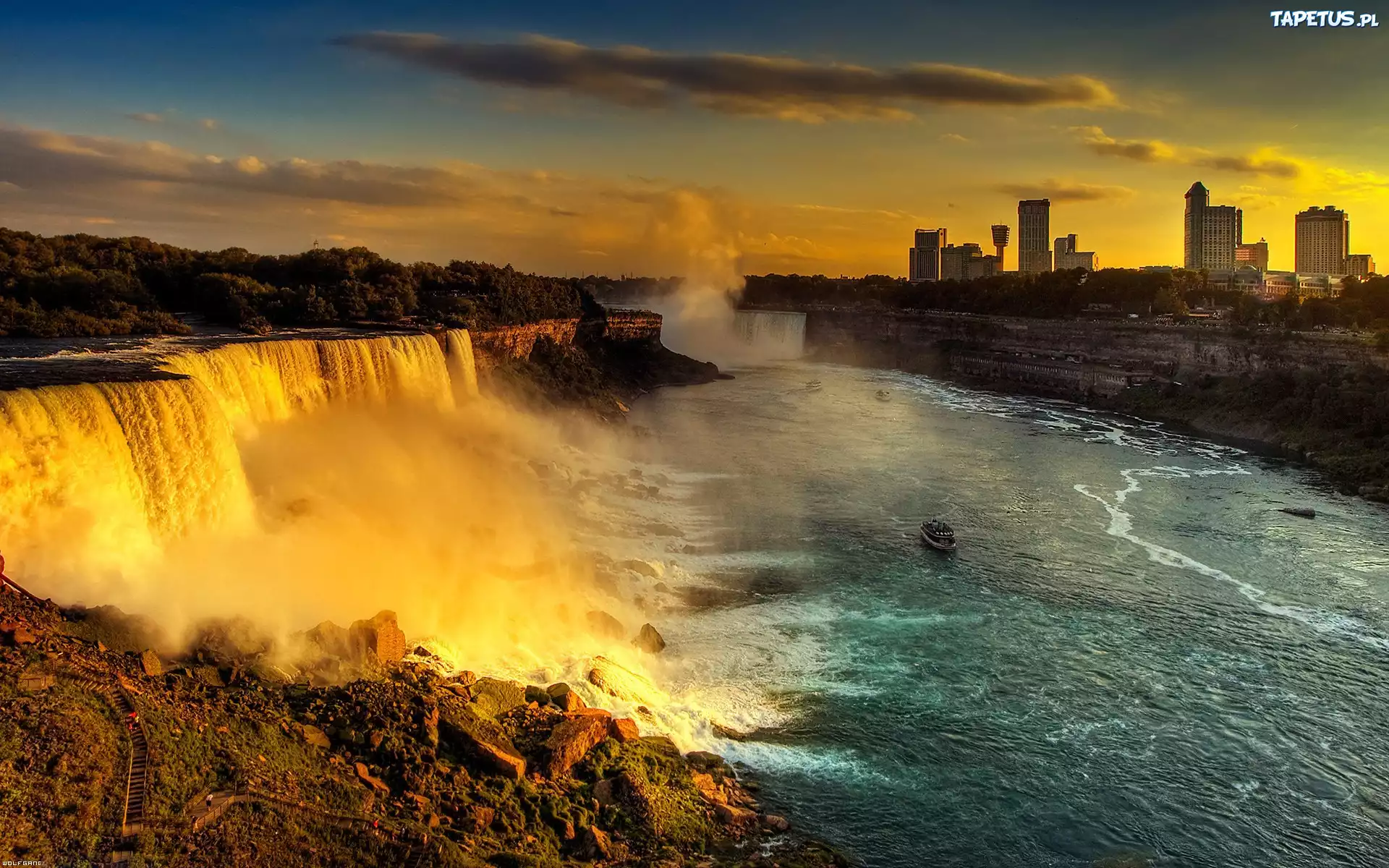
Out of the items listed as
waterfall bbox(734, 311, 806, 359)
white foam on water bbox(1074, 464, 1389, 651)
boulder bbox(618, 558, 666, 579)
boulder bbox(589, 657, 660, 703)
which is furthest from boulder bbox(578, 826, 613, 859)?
waterfall bbox(734, 311, 806, 359)

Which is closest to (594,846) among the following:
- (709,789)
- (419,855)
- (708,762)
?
(419,855)

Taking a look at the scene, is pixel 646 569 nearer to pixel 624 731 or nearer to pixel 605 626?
pixel 605 626

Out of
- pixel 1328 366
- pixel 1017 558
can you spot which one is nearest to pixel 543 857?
pixel 1017 558

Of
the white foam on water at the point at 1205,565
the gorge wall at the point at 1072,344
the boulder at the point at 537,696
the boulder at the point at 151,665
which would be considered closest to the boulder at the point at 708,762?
the boulder at the point at 537,696

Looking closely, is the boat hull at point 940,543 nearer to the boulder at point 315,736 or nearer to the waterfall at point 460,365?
the boulder at point 315,736

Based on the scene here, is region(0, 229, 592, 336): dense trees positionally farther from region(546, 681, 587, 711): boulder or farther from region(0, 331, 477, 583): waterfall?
region(546, 681, 587, 711): boulder

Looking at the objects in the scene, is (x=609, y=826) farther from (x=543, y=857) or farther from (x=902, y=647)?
(x=902, y=647)
